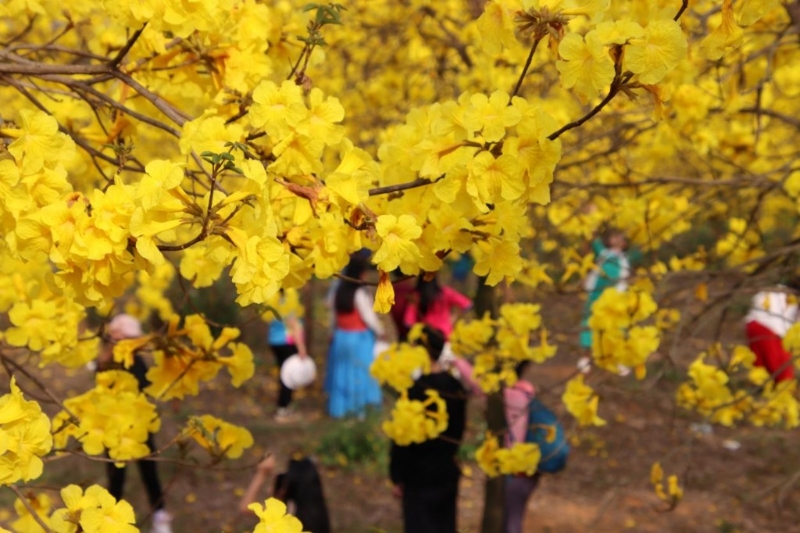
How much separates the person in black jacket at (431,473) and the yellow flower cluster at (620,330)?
1.59 metres

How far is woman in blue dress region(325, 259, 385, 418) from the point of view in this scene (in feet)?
26.1

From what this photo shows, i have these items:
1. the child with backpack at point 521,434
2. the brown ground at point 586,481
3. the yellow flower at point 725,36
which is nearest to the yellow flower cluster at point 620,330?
the child with backpack at point 521,434

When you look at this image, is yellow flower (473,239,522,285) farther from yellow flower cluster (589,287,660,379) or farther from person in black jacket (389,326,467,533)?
person in black jacket (389,326,467,533)

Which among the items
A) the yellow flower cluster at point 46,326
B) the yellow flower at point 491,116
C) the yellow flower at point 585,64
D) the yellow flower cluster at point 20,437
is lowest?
the yellow flower cluster at point 20,437

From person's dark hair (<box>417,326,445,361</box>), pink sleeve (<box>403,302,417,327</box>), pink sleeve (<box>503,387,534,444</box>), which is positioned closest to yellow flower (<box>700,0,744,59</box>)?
pink sleeve (<box>503,387,534,444</box>)

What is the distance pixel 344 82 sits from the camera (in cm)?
673

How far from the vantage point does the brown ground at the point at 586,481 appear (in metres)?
6.24

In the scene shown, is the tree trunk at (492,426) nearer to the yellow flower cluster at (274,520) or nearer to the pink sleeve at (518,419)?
the pink sleeve at (518,419)

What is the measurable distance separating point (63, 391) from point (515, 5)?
894cm

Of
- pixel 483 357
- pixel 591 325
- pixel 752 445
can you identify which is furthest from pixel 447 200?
pixel 752 445

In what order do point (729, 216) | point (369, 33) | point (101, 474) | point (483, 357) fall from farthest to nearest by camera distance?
point (101, 474) → point (369, 33) → point (729, 216) → point (483, 357)

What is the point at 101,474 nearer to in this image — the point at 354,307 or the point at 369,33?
the point at 354,307

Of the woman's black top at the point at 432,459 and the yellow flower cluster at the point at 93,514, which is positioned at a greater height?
the woman's black top at the point at 432,459

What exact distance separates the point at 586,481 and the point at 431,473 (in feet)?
9.87
